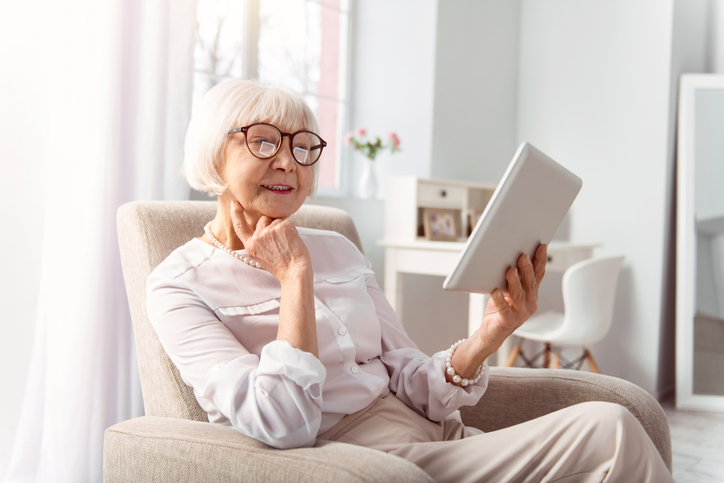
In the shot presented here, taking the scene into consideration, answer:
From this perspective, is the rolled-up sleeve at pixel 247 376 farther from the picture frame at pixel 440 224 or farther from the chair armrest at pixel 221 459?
the picture frame at pixel 440 224

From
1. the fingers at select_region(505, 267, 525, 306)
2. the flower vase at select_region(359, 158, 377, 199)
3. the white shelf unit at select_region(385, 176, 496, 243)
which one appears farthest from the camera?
the flower vase at select_region(359, 158, 377, 199)

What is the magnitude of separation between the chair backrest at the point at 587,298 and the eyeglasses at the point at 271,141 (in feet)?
5.27

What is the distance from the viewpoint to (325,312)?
1112 mm

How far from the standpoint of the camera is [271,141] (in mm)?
1098

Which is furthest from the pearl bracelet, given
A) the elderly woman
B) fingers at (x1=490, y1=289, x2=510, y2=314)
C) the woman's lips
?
the woman's lips

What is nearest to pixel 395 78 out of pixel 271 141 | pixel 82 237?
pixel 82 237

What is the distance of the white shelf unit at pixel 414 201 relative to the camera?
2.61 meters

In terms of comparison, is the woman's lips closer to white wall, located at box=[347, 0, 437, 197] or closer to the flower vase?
the flower vase

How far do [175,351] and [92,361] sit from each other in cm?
79

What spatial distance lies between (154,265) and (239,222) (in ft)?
0.77

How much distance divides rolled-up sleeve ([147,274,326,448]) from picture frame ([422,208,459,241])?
176cm

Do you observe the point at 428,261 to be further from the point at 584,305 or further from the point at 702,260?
the point at 702,260

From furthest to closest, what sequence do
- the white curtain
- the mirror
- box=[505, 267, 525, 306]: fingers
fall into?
the mirror < the white curtain < box=[505, 267, 525, 306]: fingers

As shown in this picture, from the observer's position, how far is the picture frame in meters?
2.68
